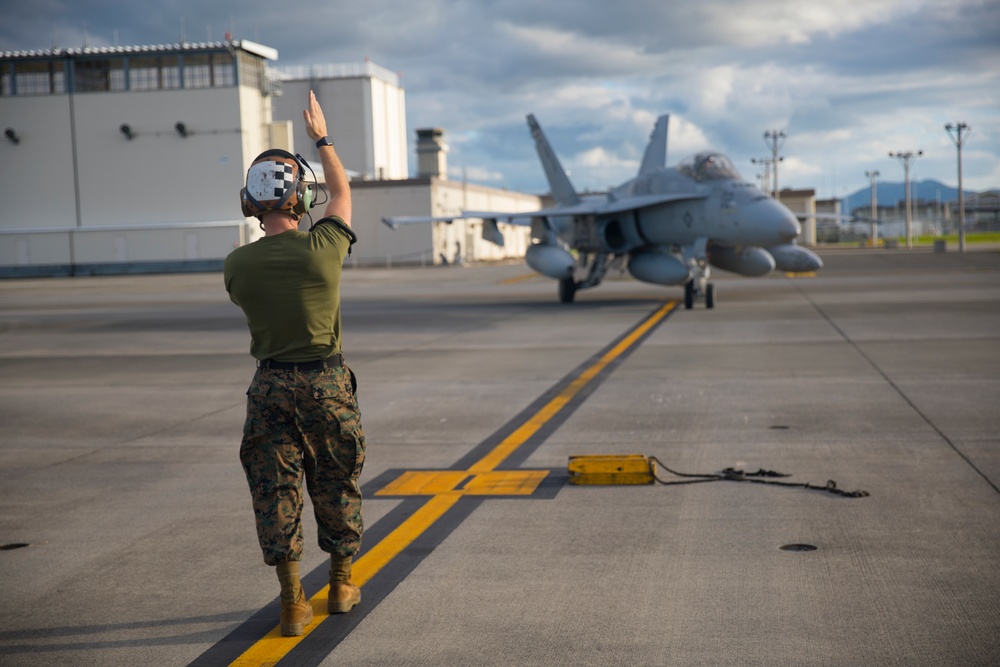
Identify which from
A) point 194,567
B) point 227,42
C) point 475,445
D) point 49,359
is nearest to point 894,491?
point 475,445

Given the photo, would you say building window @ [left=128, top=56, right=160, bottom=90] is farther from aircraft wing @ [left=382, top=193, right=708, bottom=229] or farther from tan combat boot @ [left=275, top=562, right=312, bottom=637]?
tan combat boot @ [left=275, top=562, right=312, bottom=637]

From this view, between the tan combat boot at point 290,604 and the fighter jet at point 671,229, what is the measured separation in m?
17.6

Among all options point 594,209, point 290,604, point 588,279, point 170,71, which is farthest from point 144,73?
point 290,604

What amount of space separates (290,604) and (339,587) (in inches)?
11.1

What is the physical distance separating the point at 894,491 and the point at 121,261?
62.8m

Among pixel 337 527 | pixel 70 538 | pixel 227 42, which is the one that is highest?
pixel 227 42

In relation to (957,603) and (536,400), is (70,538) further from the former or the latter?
(536,400)

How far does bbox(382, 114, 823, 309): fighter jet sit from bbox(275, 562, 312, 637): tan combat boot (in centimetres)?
1757

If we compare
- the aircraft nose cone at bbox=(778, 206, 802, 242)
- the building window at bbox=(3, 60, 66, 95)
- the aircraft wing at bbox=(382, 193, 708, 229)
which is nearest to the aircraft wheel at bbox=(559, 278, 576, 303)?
the aircraft wing at bbox=(382, 193, 708, 229)

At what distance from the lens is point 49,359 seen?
16797 millimetres

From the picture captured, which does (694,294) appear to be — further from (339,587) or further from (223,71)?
(223,71)

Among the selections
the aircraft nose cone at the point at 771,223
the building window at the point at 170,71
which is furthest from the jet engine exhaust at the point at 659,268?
the building window at the point at 170,71

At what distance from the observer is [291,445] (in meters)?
4.53

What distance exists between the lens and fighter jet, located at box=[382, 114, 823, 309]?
21.7 m
